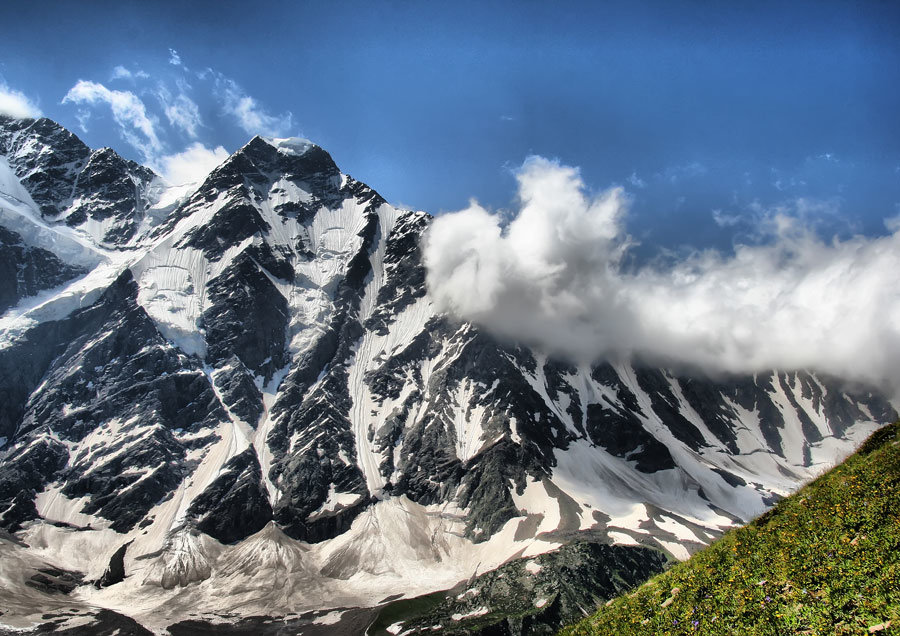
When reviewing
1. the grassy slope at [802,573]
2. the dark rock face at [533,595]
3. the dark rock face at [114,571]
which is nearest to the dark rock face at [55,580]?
the dark rock face at [114,571]

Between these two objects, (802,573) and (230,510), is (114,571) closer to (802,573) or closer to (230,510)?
(230,510)

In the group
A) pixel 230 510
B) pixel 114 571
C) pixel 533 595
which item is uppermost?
pixel 230 510

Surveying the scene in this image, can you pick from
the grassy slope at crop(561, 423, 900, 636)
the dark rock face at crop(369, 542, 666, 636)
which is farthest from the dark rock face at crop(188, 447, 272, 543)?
the grassy slope at crop(561, 423, 900, 636)

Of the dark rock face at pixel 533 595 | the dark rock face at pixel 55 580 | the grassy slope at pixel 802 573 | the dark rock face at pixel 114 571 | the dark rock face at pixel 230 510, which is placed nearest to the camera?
the grassy slope at pixel 802 573

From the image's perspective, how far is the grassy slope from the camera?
58.2 ft

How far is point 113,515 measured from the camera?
18512 centimetres

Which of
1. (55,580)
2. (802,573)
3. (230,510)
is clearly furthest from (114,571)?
(802,573)

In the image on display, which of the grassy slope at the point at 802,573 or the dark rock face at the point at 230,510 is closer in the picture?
the grassy slope at the point at 802,573

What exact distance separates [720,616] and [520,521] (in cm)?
17543

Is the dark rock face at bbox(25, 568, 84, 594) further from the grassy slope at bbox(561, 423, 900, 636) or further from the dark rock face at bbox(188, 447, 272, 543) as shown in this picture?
the grassy slope at bbox(561, 423, 900, 636)

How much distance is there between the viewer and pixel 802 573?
2038 centimetres

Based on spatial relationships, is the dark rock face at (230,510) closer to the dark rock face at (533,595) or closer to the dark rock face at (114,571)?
the dark rock face at (114,571)

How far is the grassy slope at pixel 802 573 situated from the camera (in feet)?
58.2

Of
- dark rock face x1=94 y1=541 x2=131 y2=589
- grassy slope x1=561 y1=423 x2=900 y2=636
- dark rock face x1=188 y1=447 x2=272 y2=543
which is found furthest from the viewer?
dark rock face x1=188 y1=447 x2=272 y2=543
